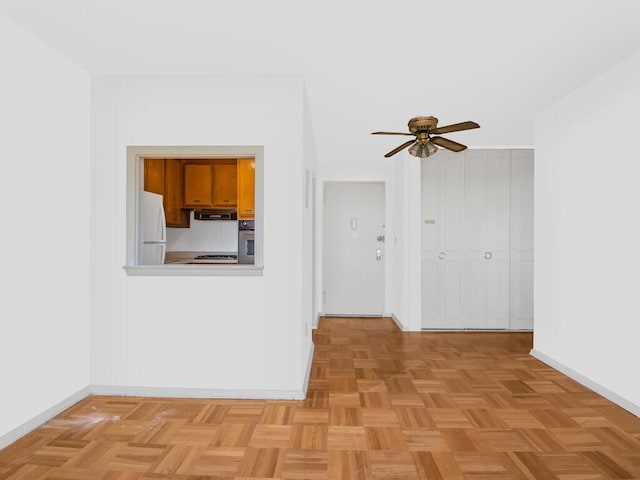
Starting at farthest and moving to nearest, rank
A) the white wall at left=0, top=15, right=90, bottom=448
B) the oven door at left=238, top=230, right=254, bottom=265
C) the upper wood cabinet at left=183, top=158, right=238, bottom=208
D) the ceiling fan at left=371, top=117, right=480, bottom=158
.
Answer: the upper wood cabinet at left=183, top=158, right=238, bottom=208
the oven door at left=238, top=230, right=254, bottom=265
the ceiling fan at left=371, top=117, right=480, bottom=158
the white wall at left=0, top=15, right=90, bottom=448

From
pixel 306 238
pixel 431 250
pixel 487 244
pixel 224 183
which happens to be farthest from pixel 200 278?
pixel 487 244

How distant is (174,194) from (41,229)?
298 cm

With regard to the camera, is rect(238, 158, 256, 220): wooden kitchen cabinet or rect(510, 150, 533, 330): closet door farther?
rect(510, 150, 533, 330): closet door

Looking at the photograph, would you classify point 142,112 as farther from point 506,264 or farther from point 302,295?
point 506,264

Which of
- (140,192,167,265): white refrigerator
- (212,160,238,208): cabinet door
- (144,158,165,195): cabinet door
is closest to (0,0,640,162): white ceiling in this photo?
(140,192,167,265): white refrigerator

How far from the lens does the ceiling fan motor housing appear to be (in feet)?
10.9

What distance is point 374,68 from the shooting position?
3.16m

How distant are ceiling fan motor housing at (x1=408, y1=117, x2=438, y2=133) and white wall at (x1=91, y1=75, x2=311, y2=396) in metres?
0.96

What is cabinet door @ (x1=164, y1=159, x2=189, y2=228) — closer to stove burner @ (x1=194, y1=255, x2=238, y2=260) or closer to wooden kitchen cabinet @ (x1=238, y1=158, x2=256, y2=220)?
stove burner @ (x1=194, y1=255, x2=238, y2=260)

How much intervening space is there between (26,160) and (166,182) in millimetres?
2840

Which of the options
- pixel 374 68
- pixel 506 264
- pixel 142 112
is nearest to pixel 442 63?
pixel 374 68

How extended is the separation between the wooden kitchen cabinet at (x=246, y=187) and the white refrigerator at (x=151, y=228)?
1.41 m

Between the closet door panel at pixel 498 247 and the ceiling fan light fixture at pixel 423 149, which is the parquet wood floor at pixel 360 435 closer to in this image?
the closet door panel at pixel 498 247

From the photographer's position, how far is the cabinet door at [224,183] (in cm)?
601
